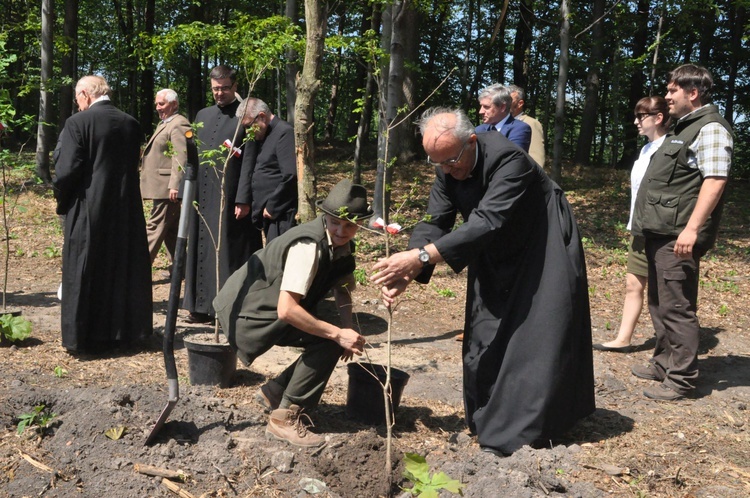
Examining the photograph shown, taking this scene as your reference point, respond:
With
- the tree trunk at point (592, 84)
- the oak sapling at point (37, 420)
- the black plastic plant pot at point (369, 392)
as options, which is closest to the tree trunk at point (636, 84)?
the tree trunk at point (592, 84)

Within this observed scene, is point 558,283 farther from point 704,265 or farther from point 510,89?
point 704,265

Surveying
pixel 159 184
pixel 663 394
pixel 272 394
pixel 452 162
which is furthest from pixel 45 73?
pixel 663 394

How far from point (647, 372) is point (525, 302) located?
232 centimetres

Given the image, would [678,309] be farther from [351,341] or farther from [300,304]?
[300,304]

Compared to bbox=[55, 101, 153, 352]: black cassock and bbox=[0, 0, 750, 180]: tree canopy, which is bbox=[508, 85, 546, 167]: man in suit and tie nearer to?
bbox=[55, 101, 153, 352]: black cassock

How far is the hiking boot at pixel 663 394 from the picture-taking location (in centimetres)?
496

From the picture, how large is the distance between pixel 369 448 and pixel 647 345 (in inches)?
150

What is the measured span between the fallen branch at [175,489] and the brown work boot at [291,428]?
688 millimetres

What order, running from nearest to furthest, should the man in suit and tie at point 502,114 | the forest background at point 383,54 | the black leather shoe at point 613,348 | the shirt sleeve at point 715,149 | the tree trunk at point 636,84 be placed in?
the shirt sleeve at point 715,149 → the man in suit and tie at point 502,114 → the black leather shoe at point 613,348 → the forest background at point 383,54 → the tree trunk at point 636,84

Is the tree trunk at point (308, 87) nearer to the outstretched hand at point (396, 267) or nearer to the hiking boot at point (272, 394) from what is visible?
the hiking boot at point (272, 394)

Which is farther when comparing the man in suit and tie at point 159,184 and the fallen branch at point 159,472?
the man in suit and tie at point 159,184

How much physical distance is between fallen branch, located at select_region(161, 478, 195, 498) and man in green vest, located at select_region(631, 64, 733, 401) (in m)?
3.33

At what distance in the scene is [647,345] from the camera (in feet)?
21.4

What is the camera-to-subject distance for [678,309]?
4.94 meters
